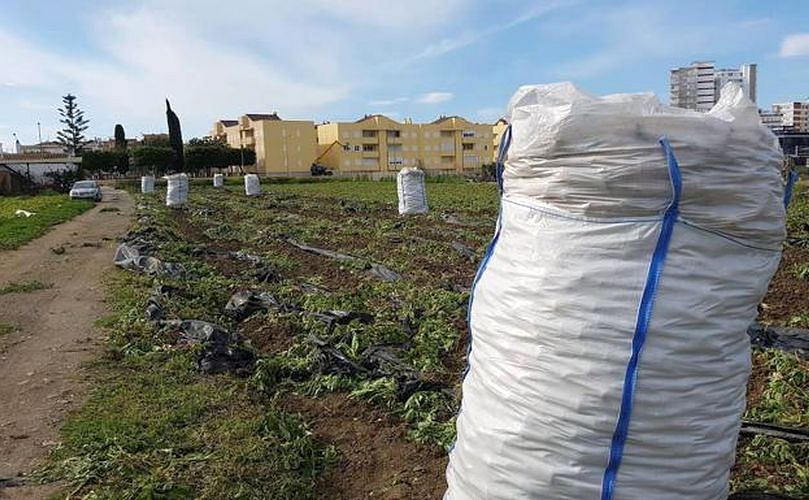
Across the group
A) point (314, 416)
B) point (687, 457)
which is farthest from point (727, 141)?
point (314, 416)

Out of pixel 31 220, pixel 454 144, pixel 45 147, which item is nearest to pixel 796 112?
pixel 454 144

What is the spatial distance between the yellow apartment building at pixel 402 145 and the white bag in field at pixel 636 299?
75.4 metres

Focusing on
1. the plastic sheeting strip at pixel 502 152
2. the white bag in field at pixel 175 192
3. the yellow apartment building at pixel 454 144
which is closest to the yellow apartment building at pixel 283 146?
the yellow apartment building at pixel 454 144

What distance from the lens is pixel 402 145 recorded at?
80312 mm

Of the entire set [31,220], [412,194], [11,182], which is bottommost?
[31,220]

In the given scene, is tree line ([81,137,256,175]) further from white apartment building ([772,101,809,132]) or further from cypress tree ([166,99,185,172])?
white apartment building ([772,101,809,132])

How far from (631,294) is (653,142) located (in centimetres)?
45

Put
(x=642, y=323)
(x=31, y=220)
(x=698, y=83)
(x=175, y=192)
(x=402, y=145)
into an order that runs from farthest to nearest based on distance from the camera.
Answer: (x=402, y=145) → (x=175, y=192) → (x=31, y=220) → (x=698, y=83) → (x=642, y=323)

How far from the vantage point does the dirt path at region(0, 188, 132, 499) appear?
13.4ft

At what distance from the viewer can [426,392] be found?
454 cm

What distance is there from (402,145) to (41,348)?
Answer: 75311 mm

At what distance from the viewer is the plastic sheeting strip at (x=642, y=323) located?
1896 millimetres

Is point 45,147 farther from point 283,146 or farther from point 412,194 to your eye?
point 412,194

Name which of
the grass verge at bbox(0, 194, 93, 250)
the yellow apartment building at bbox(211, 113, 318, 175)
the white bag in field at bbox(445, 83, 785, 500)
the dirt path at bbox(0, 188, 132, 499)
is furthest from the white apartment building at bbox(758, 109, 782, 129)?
the yellow apartment building at bbox(211, 113, 318, 175)
